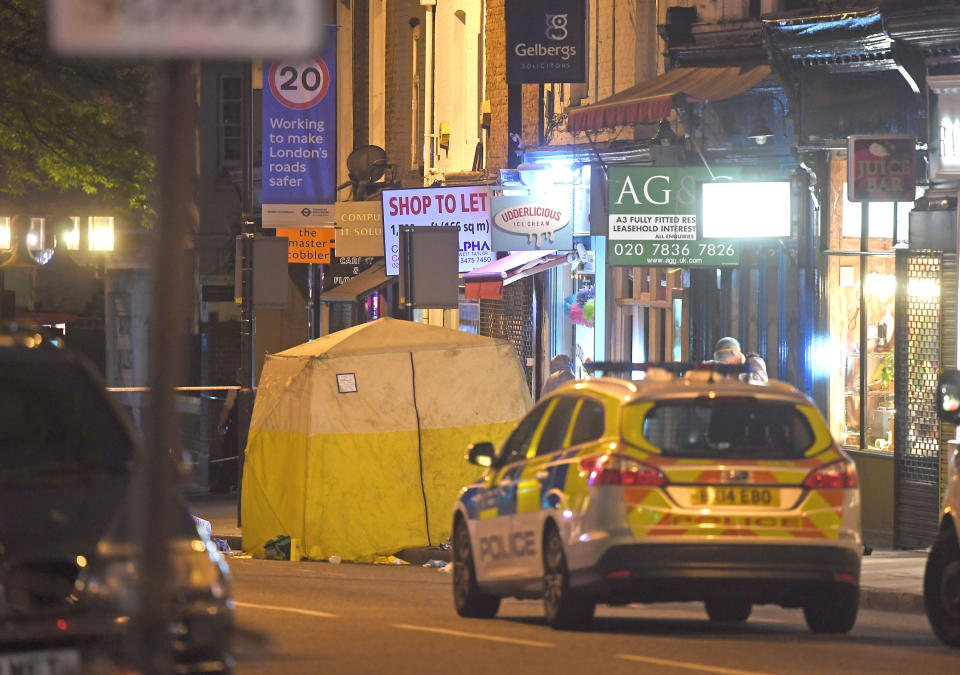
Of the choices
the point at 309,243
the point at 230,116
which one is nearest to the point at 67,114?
the point at 309,243

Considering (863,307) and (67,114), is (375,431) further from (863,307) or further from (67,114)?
(67,114)

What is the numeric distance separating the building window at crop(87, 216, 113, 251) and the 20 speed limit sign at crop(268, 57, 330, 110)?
5.42 m

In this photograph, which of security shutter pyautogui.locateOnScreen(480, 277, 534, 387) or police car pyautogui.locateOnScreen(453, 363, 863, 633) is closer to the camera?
police car pyautogui.locateOnScreen(453, 363, 863, 633)

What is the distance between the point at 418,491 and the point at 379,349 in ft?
4.98

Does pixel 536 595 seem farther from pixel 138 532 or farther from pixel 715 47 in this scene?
pixel 715 47

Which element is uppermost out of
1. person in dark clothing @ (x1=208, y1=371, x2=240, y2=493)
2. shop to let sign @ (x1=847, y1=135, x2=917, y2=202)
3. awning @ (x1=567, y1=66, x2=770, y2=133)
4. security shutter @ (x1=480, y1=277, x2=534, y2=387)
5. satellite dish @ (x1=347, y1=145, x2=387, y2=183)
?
awning @ (x1=567, y1=66, x2=770, y2=133)

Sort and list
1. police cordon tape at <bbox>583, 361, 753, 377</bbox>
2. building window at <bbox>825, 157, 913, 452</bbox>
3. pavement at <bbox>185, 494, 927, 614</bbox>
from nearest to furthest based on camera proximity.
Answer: police cordon tape at <bbox>583, 361, 753, 377</bbox>
pavement at <bbox>185, 494, 927, 614</bbox>
building window at <bbox>825, 157, 913, 452</bbox>

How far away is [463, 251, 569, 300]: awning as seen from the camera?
27.2 metres

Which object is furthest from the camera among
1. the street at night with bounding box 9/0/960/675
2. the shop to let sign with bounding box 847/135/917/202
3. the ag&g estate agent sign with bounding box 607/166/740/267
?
the ag&g estate agent sign with bounding box 607/166/740/267

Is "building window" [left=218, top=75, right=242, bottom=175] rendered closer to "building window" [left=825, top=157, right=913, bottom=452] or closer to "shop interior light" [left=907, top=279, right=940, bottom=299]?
"building window" [left=825, top=157, right=913, bottom=452]

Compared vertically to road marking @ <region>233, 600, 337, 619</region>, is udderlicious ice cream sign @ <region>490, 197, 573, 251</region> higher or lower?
higher

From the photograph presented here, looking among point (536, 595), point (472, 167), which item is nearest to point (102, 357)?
point (472, 167)

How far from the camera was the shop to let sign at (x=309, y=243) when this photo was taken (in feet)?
96.4

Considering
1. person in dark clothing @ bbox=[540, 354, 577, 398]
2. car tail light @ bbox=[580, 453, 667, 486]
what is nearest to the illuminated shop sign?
person in dark clothing @ bbox=[540, 354, 577, 398]
